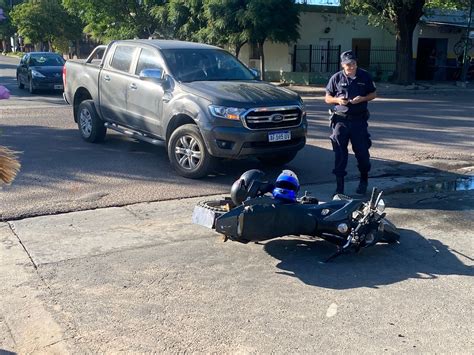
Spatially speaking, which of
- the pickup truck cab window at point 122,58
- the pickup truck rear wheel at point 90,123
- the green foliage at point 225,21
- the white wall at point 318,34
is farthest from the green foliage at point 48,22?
the pickup truck cab window at point 122,58

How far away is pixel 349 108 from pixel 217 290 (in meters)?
3.43

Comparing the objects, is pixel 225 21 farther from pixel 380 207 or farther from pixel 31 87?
pixel 380 207

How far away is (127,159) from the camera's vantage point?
9188 millimetres

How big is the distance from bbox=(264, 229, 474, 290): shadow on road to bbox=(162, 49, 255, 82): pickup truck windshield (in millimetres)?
3761

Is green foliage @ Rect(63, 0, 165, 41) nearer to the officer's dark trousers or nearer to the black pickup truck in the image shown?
the black pickup truck

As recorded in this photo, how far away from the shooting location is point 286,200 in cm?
523

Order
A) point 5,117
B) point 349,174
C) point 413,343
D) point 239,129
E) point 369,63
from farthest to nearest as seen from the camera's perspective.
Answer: point 369,63
point 5,117
point 349,174
point 239,129
point 413,343

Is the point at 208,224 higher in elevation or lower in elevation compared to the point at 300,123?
lower

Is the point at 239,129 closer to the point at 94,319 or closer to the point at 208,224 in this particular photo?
the point at 208,224

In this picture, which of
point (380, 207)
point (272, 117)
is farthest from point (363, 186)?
point (380, 207)

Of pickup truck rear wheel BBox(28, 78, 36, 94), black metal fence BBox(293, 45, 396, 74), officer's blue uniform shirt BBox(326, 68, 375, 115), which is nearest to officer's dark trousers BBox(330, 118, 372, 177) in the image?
officer's blue uniform shirt BBox(326, 68, 375, 115)

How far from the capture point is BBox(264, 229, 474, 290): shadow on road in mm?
4688

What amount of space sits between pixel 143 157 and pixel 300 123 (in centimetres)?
289

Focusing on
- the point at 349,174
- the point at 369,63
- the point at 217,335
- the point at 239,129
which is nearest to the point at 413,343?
the point at 217,335
